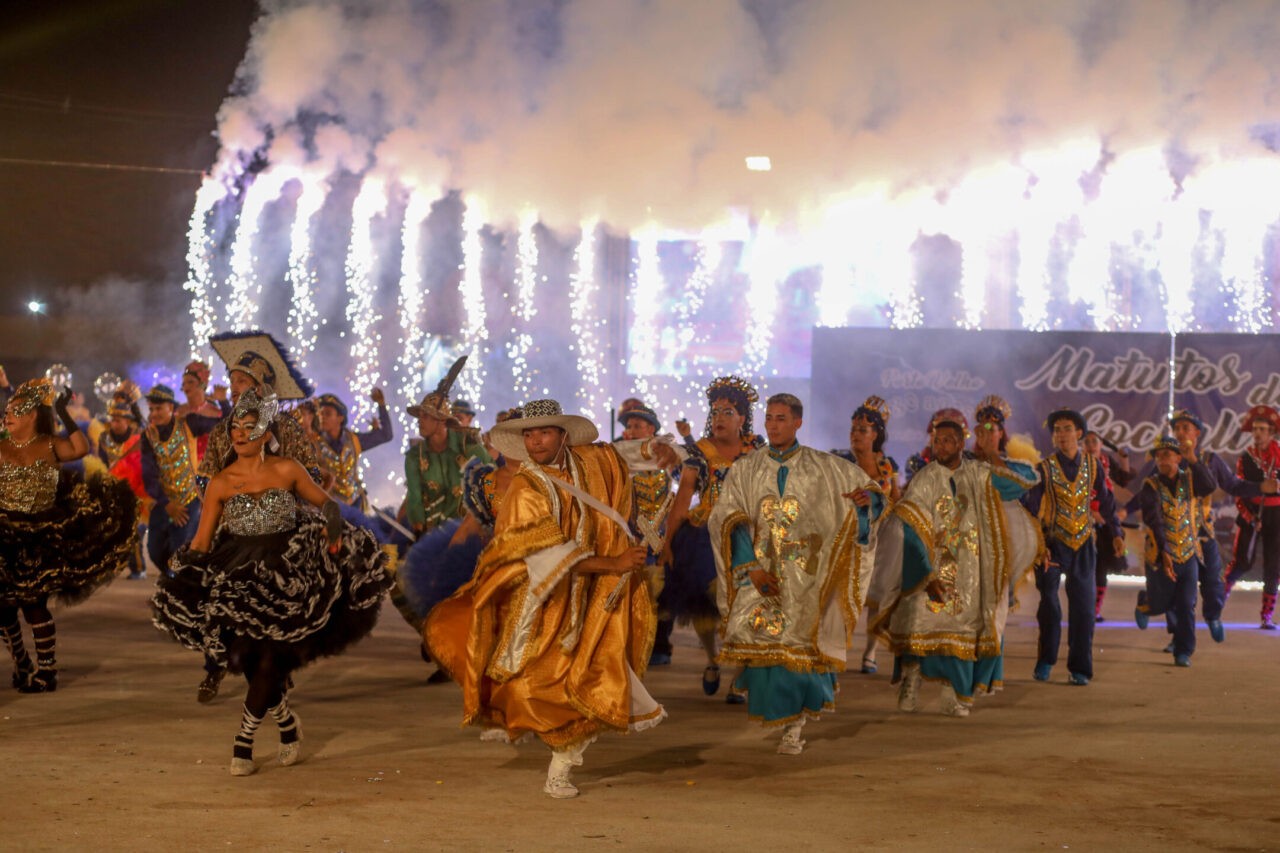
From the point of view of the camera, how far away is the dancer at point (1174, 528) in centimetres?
1144

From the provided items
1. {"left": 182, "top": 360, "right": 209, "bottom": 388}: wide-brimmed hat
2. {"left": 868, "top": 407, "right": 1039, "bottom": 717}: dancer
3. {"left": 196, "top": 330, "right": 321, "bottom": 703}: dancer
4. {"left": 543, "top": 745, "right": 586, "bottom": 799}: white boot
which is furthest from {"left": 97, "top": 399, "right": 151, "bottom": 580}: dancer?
{"left": 543, "top": 745, "right": 586, "bottom": 799}: white boot

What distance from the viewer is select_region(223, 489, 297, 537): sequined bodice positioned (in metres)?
6.74

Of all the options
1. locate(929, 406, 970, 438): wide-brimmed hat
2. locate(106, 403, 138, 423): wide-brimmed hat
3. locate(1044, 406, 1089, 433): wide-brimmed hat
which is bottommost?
locate(929, 406, 970, 438): wide-brimmed hat

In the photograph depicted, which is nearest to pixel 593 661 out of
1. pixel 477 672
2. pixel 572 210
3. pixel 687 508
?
pixel 477 672

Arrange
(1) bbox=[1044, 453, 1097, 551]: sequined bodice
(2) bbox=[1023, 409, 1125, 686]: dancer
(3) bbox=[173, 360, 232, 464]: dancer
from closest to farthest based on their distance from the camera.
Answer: (2) bbox=[1023, 409, 1125, 686]: dancer
(1) bbox=[1044, 453, 1097, 551]: sequined bodice
(3) bbox=[173, 360, 232, 464]: dancer

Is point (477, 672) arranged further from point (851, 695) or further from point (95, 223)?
point (95, 223)

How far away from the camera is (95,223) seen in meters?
29.6

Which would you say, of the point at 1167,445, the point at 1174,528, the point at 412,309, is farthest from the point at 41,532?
the point at 412,309

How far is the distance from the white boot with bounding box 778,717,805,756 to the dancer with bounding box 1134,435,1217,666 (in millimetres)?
5047

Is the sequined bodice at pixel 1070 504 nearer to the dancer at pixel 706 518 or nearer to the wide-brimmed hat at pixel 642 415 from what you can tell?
the dancer at pixel 706 518

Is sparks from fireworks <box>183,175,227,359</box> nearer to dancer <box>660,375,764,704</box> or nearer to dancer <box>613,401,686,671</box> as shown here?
dancer <box>613,401,686,671</box>

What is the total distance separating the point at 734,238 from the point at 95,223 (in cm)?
1345

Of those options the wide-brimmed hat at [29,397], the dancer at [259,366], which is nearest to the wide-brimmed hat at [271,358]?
the dancer at [259,366]

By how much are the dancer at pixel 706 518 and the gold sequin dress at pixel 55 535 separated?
3476 millimetres
